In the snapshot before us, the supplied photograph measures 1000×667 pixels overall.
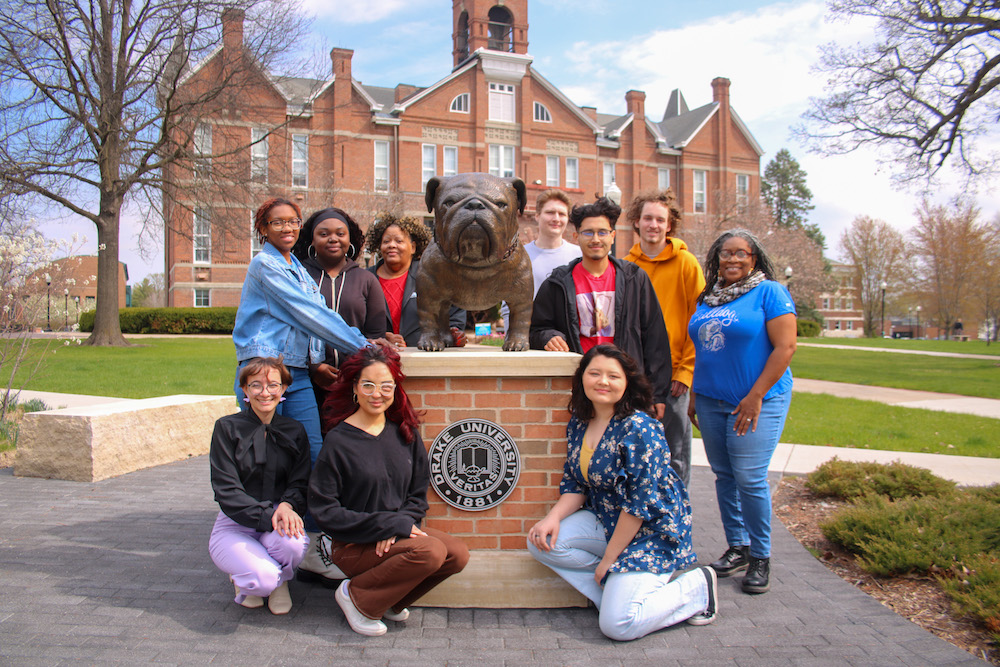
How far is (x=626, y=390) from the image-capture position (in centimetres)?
321

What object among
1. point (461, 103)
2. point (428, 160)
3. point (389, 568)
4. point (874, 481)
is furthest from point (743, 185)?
point (389, 568)

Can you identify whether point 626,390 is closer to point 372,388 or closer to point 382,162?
point 372,388

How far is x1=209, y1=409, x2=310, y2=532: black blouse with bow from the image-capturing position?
314cm

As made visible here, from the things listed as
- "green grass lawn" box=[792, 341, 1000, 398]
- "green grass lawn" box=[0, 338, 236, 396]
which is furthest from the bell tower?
"green grass lawn" box=[0, 338, 236, 396]

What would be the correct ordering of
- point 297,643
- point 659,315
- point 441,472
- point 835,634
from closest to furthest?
point 297,643 < point 835,634 < point 441,472 < point 659,315

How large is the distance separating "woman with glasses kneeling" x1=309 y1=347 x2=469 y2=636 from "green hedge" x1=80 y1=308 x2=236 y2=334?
23.7 meters

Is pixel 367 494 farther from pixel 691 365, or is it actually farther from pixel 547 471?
pixel 691 365

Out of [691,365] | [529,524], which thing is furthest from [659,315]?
[529,524]

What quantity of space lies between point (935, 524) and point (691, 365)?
1.94m

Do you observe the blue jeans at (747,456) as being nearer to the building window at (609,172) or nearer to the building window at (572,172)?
the building window at (572,172)

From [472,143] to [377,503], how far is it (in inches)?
1251

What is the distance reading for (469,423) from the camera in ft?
11.3

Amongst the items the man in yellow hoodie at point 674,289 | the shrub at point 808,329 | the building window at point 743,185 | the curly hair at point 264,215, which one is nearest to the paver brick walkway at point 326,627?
the man in yellow hoodie at point 674,289

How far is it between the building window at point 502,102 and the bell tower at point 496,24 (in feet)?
7.23
